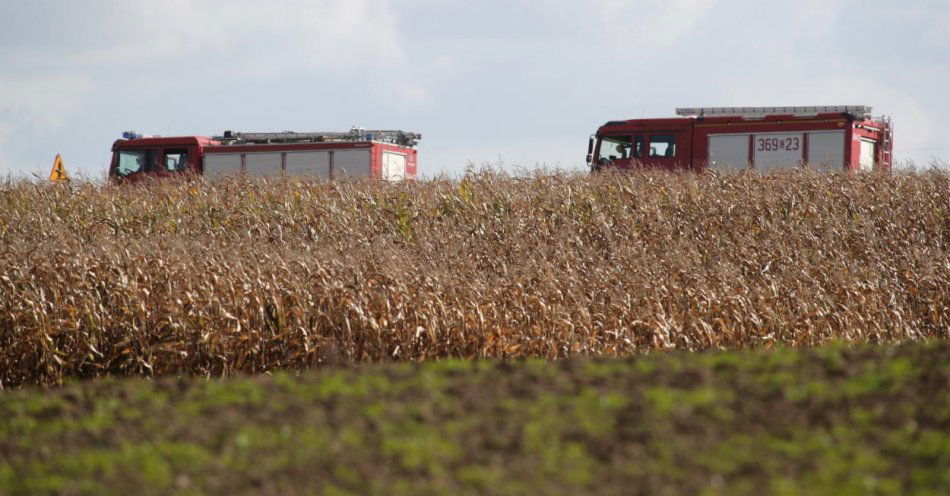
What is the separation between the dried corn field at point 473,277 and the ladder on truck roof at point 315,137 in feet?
30.5

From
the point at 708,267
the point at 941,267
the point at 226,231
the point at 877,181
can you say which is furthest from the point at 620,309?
the point at 877,181

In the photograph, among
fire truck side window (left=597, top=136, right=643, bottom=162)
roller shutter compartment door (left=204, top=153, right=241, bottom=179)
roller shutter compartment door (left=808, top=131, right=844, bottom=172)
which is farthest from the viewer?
roller shutter compartment door (left=204, top=153, right=241, bottom=179)

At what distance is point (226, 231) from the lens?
19.1 meters

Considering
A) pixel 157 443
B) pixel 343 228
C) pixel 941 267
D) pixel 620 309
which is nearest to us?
pixel 157 443

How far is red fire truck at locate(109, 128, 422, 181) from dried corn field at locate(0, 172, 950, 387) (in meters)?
8.78

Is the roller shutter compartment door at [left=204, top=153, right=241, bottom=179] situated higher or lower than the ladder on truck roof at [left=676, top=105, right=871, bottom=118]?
lower

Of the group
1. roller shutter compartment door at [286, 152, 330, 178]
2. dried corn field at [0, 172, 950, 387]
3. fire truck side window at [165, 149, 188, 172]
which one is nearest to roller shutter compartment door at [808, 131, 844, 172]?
dried corn field at [0, 172, 950, 387]

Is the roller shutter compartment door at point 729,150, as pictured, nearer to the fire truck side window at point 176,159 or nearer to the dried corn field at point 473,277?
the dried corn field at point 473,277

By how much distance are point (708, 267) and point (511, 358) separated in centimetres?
536

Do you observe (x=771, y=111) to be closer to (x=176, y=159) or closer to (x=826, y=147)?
(x=826, y=147)

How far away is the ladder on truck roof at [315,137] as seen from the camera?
97.9 feet

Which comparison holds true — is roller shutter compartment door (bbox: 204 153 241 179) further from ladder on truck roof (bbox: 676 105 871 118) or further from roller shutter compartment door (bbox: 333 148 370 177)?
ladder on truck roof (bbox: 676 105 871 118)

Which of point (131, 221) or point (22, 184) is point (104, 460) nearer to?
point (131, 221)

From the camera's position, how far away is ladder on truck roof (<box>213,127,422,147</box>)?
1175 inches
